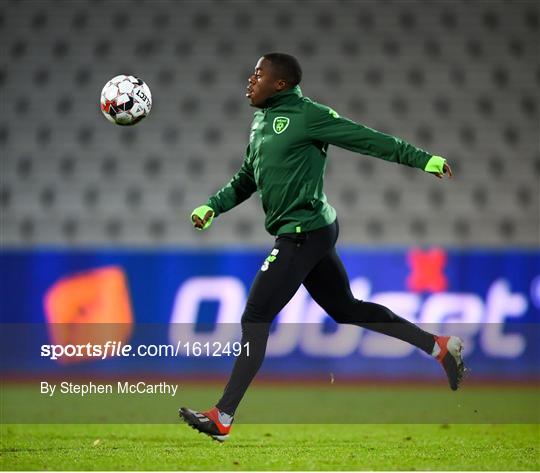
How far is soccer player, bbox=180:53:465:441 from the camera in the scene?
4.22 metres

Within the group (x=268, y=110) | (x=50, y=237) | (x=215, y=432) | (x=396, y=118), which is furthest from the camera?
(x=396, y=118)

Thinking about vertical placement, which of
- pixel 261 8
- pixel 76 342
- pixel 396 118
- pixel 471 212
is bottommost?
pixel 76 342

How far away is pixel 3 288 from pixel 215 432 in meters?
5.05

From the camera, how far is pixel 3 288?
8711 millimetres

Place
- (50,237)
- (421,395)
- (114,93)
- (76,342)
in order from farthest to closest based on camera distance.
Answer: (50,237)
(76,342)
(421,395)
(114,93)

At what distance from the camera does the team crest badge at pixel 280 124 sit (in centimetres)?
433

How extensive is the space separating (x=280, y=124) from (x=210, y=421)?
135 centimetres

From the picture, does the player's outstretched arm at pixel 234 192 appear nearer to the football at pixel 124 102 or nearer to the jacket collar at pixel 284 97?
the jacket collar at pixel 284 97

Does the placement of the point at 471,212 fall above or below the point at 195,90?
below

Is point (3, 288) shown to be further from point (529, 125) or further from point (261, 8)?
point (529, 125)

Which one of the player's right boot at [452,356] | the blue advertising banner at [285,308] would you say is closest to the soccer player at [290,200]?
the player's right boot at [452,356]

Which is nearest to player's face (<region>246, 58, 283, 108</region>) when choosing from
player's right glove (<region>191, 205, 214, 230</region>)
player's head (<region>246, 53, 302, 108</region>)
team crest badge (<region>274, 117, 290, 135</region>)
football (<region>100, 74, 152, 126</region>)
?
player's head (<region>246, 53, 302, 108</region>)

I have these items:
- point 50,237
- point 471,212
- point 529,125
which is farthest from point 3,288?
point 529,125

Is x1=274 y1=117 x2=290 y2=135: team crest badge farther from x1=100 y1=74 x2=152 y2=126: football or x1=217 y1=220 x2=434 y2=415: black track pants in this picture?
x1=100 y1=74 x2=152 y2=126: football
